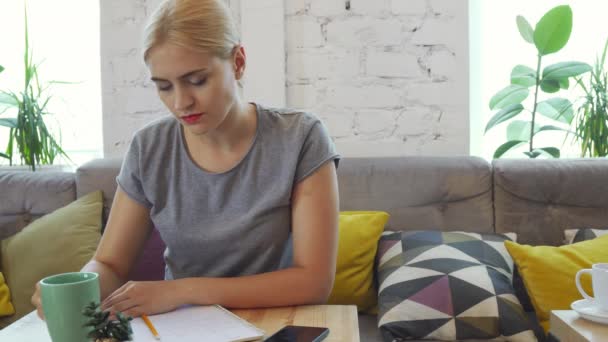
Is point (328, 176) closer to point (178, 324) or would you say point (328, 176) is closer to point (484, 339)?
Answer: point (178, 324)

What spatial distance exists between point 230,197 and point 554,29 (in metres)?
1.47

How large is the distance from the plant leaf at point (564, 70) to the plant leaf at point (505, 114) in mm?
141

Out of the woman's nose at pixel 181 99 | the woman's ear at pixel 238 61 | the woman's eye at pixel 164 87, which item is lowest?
the woman's nose at pixel 181 99

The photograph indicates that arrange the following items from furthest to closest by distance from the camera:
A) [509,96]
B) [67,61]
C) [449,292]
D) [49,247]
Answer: [67,61] → [509,96] → [49,247] → [449,292]

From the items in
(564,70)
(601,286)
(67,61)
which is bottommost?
(601,286)

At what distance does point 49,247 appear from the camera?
80.0 inches

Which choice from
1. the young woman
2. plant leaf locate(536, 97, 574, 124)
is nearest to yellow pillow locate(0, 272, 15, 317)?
the young woman

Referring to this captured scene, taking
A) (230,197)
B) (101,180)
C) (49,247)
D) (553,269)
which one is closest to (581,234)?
(553,269)

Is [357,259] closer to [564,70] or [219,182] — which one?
[219,182]

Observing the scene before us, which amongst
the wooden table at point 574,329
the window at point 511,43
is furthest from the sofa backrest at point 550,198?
the wooden table at point 574,329

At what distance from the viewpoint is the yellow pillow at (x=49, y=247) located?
6.57 feet

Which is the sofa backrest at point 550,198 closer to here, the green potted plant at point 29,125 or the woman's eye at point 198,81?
the woman's eye at point 198,81

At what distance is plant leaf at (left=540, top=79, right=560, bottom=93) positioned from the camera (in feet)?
7.16

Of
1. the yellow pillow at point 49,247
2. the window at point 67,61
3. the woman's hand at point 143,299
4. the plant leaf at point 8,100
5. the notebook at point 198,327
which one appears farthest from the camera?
the window at point 67,61
